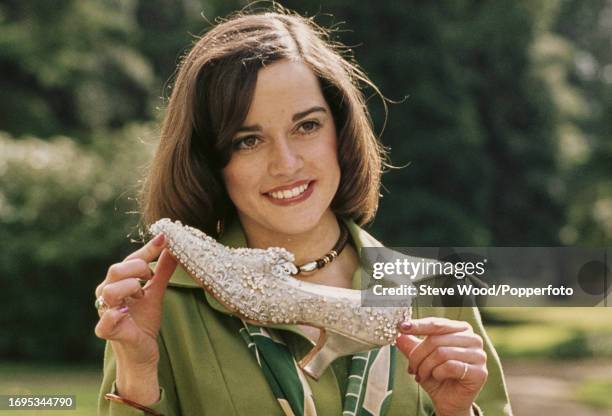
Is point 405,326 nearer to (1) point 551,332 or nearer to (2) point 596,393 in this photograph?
(2) point 596,393

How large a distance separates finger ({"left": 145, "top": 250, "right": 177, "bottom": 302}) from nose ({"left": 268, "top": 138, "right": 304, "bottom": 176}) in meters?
0.28

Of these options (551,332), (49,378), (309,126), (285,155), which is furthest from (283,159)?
(551,332)

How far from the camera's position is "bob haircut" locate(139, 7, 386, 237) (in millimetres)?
2018

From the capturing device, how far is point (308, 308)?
1827 mm

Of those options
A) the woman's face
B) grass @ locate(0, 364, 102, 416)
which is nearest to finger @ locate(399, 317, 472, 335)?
the woman's face

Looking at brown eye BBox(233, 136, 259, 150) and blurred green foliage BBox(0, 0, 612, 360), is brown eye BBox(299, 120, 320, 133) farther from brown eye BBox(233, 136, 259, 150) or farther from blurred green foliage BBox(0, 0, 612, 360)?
blurred green foliage BBox(0, 0, 612, 360)

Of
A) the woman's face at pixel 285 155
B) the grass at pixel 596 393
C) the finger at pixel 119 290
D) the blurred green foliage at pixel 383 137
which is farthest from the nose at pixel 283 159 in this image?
the blurred green foliage at pixel 383 137

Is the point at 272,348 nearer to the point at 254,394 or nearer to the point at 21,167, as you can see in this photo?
the point at 254,394

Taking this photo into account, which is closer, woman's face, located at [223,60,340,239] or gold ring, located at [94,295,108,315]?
gold ring, located at [94,295,108,315]

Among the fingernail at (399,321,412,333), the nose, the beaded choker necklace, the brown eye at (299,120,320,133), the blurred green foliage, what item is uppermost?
the blurred green foliage

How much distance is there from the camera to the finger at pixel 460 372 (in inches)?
70.7

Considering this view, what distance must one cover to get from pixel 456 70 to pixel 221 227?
13264mm

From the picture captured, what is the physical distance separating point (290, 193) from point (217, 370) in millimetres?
409

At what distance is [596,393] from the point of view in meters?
9.70
